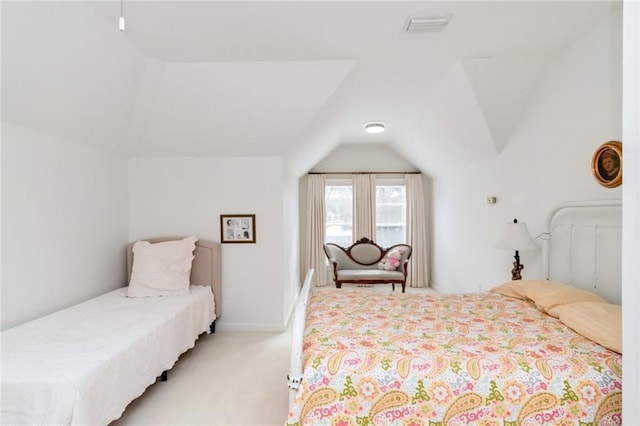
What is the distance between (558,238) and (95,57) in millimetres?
3755

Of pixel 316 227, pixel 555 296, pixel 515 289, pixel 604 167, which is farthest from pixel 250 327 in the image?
pixel 604 167

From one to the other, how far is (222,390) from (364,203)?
4.09m

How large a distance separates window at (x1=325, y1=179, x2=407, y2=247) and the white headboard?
3.47 m

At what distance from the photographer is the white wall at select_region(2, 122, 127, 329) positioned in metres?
2.44

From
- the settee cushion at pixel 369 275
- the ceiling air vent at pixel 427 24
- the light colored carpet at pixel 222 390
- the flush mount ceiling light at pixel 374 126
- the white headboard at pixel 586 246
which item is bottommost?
the light colored carpet at pixel 222 390

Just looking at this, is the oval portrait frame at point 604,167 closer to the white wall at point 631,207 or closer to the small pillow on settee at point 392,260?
the white wall at point 631,207

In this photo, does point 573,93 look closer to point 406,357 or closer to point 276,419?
point 406,357

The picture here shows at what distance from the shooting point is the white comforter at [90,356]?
5.35 feet

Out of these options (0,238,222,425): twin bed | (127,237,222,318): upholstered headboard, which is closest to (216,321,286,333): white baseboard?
(127,237,222,318): upholstered headboard

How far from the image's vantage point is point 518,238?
2.87 metres

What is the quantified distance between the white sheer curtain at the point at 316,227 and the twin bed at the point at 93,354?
288cm

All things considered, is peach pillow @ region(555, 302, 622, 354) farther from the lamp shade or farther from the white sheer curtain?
the white sheer curtain

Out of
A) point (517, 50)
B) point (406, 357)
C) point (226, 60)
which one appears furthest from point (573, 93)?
point (226, 60)

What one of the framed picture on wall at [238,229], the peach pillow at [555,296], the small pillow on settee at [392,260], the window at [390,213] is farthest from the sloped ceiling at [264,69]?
the window at [390,213]
